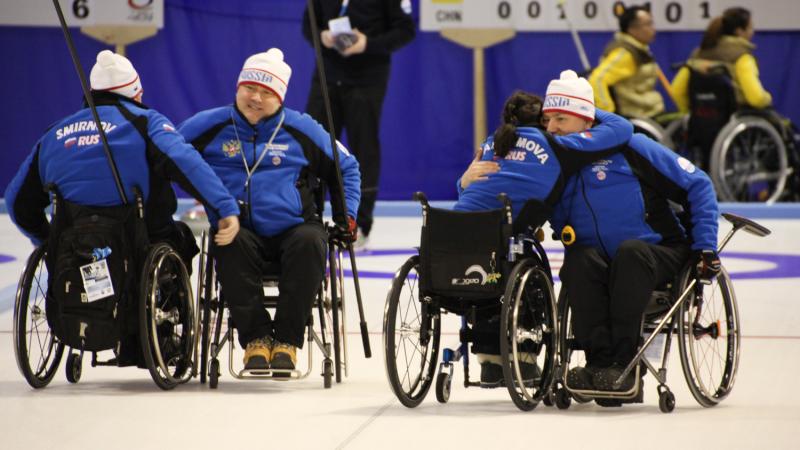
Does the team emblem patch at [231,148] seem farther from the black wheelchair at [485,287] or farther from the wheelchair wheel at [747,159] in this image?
the wheelchair wheel at [747,159]

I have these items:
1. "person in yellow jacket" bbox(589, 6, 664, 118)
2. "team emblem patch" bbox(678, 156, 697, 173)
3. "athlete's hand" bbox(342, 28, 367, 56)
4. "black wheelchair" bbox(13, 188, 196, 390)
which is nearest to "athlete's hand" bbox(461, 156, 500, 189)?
"team emblem patch" bbox(678, 156, 697, 173)

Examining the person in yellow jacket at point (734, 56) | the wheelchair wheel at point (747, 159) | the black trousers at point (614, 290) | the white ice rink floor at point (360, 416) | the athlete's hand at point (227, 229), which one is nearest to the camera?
the white ice rink floor at point (360, 416)

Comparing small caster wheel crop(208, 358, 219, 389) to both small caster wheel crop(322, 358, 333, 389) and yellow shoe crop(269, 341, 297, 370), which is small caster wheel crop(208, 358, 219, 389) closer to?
yellow shoe crop(269, 341, 297, 370)

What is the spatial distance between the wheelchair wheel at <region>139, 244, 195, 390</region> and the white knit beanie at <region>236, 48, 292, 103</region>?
23.2 inches

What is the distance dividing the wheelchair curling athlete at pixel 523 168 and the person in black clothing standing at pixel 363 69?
3.41 meters

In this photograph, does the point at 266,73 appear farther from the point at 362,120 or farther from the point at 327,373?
the point at 362,120

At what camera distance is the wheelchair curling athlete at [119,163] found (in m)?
4.32

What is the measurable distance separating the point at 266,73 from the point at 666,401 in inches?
61.4

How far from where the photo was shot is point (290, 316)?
4.39 metres

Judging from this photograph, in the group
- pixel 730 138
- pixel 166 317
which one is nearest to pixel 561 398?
pixel 166 317

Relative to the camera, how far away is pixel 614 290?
396cm

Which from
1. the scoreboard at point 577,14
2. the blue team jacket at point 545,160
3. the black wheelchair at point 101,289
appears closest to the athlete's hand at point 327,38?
the scoreboard at point 577,14

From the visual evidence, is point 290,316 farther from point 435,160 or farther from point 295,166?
point 435,160

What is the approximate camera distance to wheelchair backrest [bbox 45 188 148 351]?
4.19 metres
